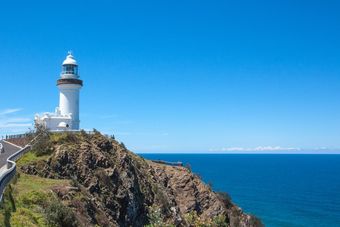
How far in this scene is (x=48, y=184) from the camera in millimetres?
29422

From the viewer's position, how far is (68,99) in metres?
52.5

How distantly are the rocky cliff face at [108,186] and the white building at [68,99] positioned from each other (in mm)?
8100

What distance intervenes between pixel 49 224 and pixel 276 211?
7702 centimetres

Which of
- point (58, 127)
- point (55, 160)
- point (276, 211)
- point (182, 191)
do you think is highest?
point (58, 127)

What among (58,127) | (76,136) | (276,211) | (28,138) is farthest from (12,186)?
(276,211)

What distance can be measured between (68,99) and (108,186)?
17939 mm

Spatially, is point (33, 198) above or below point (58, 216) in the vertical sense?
above

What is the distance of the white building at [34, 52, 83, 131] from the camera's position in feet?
169

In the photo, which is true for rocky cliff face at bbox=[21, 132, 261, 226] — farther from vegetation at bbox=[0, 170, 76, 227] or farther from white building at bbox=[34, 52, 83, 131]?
white building at bbox=[34, 52, 83, 131]

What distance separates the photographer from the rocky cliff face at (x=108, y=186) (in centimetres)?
3063

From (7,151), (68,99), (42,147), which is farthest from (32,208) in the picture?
(68,99)

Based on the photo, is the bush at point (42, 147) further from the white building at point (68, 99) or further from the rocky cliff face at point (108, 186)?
the white building at point (68, 99)

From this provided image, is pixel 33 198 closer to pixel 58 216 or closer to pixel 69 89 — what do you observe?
pixel 58 216

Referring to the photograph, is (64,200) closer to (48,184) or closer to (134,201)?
(48,184)
